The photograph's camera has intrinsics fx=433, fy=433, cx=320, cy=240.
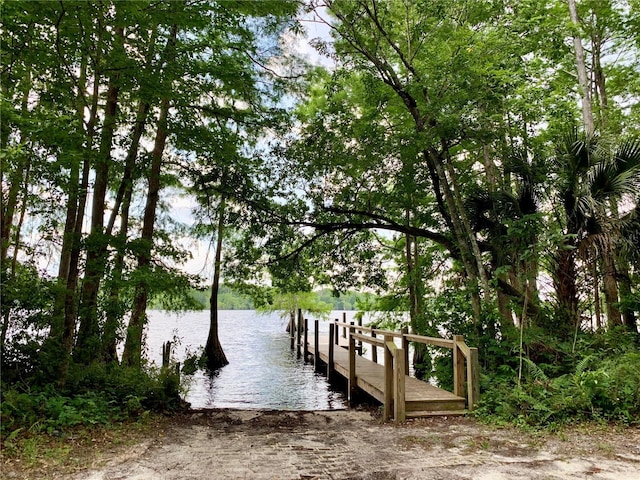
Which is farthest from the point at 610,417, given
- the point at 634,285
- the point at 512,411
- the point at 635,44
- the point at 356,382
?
the point at 635,44

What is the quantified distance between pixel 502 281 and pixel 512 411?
349 centimetres

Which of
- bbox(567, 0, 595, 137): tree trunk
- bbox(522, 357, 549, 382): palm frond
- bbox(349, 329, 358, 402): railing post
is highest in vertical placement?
bbox(567, 0, 595, 137): tree trunk

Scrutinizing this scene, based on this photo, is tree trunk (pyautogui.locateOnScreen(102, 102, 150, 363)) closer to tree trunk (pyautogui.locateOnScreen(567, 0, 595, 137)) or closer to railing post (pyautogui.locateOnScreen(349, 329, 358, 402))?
railing post (pyautogui.locateOnScreen(349, 329, 358, 402))

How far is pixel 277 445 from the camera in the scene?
4828mm

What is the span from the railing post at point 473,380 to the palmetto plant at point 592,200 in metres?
2.20

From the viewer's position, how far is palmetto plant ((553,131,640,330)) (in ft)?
22.6

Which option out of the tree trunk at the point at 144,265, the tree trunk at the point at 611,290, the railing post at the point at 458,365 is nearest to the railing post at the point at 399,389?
the railing post at the point at 458,365

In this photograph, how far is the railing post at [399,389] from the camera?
19.6 feet

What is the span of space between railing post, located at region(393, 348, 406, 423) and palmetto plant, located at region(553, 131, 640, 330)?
322cm

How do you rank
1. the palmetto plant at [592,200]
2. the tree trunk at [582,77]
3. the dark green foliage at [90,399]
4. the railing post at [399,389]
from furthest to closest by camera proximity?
the tree trunk at [582,77] < the palmetto plant at [592,200] < the railing post at [399,389] < the dark green foliage at [90,399]

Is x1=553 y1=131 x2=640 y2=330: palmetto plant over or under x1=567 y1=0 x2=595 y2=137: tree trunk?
under

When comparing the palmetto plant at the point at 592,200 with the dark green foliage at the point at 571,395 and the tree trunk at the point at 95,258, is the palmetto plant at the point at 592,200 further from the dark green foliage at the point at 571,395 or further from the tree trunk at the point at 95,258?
the tree trunk at the point at 95,258

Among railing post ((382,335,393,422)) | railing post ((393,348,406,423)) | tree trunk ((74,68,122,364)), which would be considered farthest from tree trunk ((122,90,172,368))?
railing post ((393,348,406,423))

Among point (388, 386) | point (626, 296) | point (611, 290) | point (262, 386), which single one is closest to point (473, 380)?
point (388, 386)
